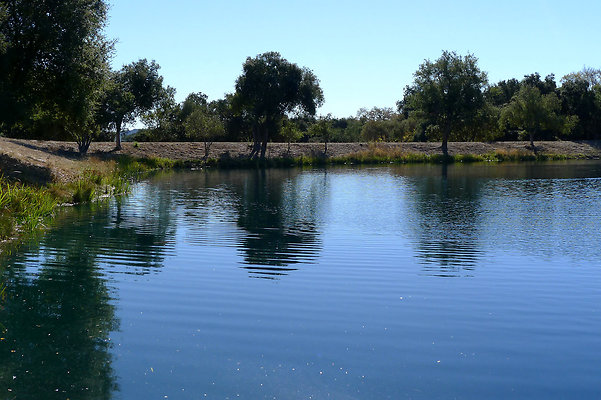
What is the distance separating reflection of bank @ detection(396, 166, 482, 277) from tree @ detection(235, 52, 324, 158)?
34762 millimetres

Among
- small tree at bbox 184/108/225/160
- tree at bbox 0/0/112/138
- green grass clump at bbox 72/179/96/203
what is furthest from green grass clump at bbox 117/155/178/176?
green grass clump at bbox 72/179/96/203

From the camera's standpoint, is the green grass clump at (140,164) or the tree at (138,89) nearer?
the green grass clump at (140,164)

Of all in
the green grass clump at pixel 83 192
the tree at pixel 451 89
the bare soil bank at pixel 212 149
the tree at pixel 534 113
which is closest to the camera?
the green grass clump at pixel 83 192

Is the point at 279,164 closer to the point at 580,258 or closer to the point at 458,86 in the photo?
the point at 458,86

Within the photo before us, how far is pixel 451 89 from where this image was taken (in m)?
88.1

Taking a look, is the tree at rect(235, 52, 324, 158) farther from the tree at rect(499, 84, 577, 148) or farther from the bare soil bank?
the tree at rect(499, 84, 577, 148)

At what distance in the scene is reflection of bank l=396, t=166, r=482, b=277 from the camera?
17859 millimetres

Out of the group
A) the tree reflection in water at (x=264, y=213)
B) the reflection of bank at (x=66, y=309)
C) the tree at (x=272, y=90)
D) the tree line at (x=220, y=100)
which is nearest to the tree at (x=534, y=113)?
the tree line at (x=220, y=100)

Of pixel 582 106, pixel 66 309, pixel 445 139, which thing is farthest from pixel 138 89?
pixel 582 106

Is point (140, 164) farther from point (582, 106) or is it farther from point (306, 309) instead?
point (582, 106)

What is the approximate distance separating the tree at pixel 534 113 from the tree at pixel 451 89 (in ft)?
38.4

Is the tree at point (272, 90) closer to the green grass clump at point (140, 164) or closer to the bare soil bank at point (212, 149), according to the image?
the bare soil bank at point (212, 149)

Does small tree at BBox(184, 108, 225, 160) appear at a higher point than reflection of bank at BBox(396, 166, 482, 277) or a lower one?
higher

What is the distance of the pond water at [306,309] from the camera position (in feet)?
28.6
